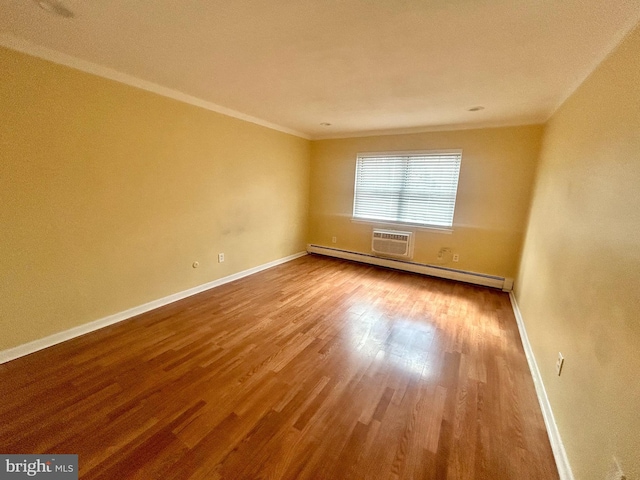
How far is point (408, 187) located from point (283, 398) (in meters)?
3.61

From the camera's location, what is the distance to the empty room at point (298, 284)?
1252 millimetres

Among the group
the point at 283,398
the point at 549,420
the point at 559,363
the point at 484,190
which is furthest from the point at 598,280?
the point at 484,190

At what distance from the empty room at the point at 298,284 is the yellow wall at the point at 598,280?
0.02 meters

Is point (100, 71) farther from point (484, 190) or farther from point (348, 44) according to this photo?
point (484, 190)

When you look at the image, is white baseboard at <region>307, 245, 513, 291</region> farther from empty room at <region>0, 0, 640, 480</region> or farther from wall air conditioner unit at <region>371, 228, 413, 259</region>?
empty room at <region>0, 0, 640, 480</region>

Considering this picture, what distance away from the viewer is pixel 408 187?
4191 millimetres

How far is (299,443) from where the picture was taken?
136 centimetres

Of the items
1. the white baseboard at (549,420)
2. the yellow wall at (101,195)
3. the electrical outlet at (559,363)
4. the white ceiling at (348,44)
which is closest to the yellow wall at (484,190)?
the white ceiling at (348,44)

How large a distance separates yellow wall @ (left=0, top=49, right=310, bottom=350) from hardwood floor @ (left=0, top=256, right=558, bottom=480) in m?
0.42

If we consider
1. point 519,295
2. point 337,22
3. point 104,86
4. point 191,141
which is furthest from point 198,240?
point 519,295

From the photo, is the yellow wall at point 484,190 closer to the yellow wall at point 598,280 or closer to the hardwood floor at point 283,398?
the hardwood floor at point 283,398

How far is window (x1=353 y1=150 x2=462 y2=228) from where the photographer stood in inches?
153

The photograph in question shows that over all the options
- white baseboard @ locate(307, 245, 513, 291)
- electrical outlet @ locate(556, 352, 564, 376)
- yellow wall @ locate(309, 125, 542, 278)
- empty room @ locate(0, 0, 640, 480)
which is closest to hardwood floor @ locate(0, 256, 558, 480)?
empty room @ locate(0, 0, 640, 480)

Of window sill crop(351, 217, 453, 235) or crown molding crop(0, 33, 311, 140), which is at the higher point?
crown molding crop(0, 33, 311, 140)
